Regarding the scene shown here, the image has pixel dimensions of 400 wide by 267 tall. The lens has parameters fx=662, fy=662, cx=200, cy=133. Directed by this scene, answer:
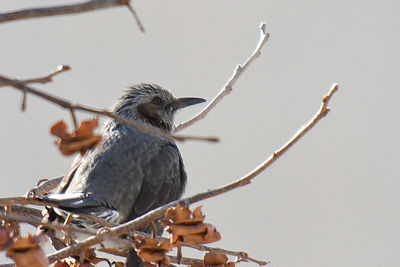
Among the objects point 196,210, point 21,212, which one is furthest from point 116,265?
point 196,210

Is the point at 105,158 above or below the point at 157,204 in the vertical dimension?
above

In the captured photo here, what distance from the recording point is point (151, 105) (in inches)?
279

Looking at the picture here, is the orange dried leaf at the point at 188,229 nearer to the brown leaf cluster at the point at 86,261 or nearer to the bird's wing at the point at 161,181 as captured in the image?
the brown leaf cluster at the point at 86,261

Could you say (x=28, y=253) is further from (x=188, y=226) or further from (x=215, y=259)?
(x=215, y=259)

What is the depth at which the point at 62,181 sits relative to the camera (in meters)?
5.65

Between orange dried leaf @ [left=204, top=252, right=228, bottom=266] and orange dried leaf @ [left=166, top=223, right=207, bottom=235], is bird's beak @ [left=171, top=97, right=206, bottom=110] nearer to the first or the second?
orange dried leaf @ [left=204, top=252, right=228, bottom=266]

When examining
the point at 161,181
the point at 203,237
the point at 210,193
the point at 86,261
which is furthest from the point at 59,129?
the point at 161,181

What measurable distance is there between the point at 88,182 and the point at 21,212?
140 cm

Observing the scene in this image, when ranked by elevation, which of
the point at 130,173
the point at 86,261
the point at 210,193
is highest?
the point at 130,173

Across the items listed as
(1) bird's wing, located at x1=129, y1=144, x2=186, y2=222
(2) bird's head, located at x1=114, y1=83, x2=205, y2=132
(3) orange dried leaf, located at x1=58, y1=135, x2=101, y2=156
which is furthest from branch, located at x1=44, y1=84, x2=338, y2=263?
(2) bird's head, located at x1=114, y1=83, x2=205, y2=132

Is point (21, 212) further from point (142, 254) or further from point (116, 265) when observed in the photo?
point (142, 254)

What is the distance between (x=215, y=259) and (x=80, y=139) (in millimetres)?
1323

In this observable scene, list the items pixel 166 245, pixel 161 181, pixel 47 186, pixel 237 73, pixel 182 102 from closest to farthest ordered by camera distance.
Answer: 1. pixel 166 245
2. pixel 237 73
3. pixel 47 186
4. pixel 161 181
5. pixel 182 102

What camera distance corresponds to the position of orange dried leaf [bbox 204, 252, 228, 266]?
10.8 feet
